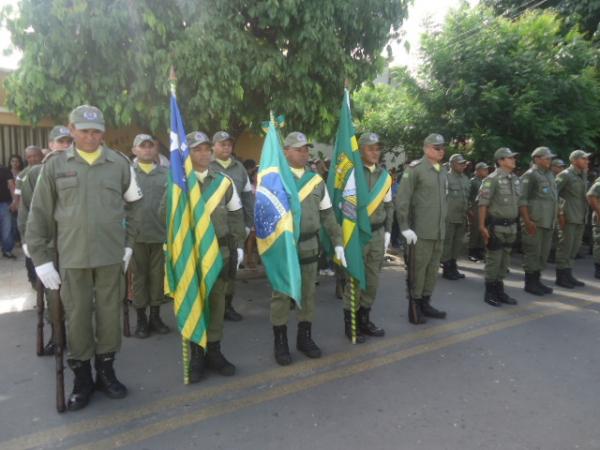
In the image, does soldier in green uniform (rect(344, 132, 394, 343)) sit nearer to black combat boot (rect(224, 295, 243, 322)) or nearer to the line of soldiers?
the line of soldiers

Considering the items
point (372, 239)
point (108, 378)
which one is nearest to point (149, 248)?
point (108, 378)

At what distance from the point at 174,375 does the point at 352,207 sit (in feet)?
7.29

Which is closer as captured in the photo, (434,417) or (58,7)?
(434,417)

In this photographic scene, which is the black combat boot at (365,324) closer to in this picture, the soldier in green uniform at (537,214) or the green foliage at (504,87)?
the soldier in green uniform at (537,214)

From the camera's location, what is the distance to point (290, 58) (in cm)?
670

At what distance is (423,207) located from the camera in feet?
18.2

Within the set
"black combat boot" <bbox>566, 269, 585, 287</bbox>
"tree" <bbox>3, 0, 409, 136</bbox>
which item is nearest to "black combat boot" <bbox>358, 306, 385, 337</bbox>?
"tree" <bbox>3, 0, 409, 136</bbox>

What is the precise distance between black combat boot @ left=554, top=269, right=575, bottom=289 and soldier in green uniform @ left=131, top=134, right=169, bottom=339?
18.4ft

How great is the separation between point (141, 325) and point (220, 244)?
1.51 m

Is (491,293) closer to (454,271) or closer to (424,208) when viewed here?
(454,271)

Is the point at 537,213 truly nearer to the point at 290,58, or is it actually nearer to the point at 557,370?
the point at 557,370

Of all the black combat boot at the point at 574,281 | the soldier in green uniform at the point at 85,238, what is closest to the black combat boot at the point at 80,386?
the soldier in green uniform at the point at 85,238

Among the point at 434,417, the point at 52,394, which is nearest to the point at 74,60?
the point at 52,394

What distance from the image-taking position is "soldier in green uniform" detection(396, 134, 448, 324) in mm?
5531
